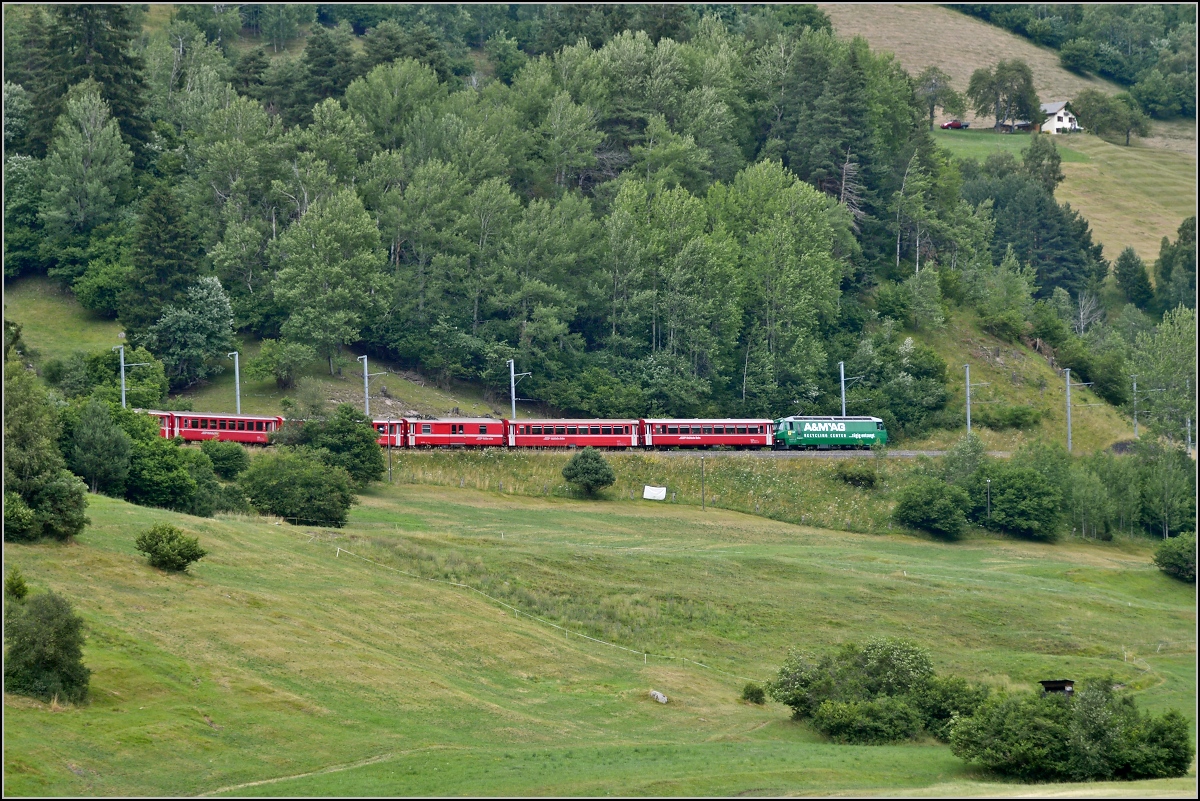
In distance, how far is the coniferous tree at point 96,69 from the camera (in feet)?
445

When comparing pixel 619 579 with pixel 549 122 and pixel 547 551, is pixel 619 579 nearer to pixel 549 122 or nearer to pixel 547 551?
pixel 547 551

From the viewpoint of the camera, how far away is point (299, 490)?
85312 mm

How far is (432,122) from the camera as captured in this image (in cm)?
13588

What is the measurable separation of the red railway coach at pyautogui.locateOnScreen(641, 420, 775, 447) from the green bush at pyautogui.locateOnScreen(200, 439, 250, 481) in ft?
99.6

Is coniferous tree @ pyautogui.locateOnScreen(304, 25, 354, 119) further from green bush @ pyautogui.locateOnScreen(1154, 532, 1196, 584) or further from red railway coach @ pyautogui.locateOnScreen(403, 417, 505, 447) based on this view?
green bush @ pyautogui.locateOnScreen(1154, 532, 1196, 584)

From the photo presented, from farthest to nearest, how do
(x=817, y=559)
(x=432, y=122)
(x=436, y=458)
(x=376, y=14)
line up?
(x=376, y=14), (x=432, y=122), (x=436, y=458), (x=817, y=559)

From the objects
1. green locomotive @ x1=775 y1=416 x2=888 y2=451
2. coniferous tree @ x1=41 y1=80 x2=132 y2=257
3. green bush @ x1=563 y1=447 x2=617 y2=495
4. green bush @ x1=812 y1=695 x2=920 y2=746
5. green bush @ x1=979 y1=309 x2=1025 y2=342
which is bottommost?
green bush @ x1=812 y1=695 x2=920 y2=746

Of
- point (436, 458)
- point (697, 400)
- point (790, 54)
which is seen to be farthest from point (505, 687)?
point (790, 54)

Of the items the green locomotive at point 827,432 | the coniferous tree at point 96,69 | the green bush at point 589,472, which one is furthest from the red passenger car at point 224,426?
the coniferous tree at point 96,69

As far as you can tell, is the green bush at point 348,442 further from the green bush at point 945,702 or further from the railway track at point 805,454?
the green bush at point 945,702

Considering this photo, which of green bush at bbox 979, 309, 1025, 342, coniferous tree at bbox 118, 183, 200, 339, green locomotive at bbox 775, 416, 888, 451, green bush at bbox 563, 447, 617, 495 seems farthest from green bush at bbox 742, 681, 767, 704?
green bush at bbox 979, 309, 1025, 342

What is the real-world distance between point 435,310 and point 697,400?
2097cm

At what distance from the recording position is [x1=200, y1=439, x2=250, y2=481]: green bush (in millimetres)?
93375

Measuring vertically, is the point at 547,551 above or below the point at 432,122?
below
